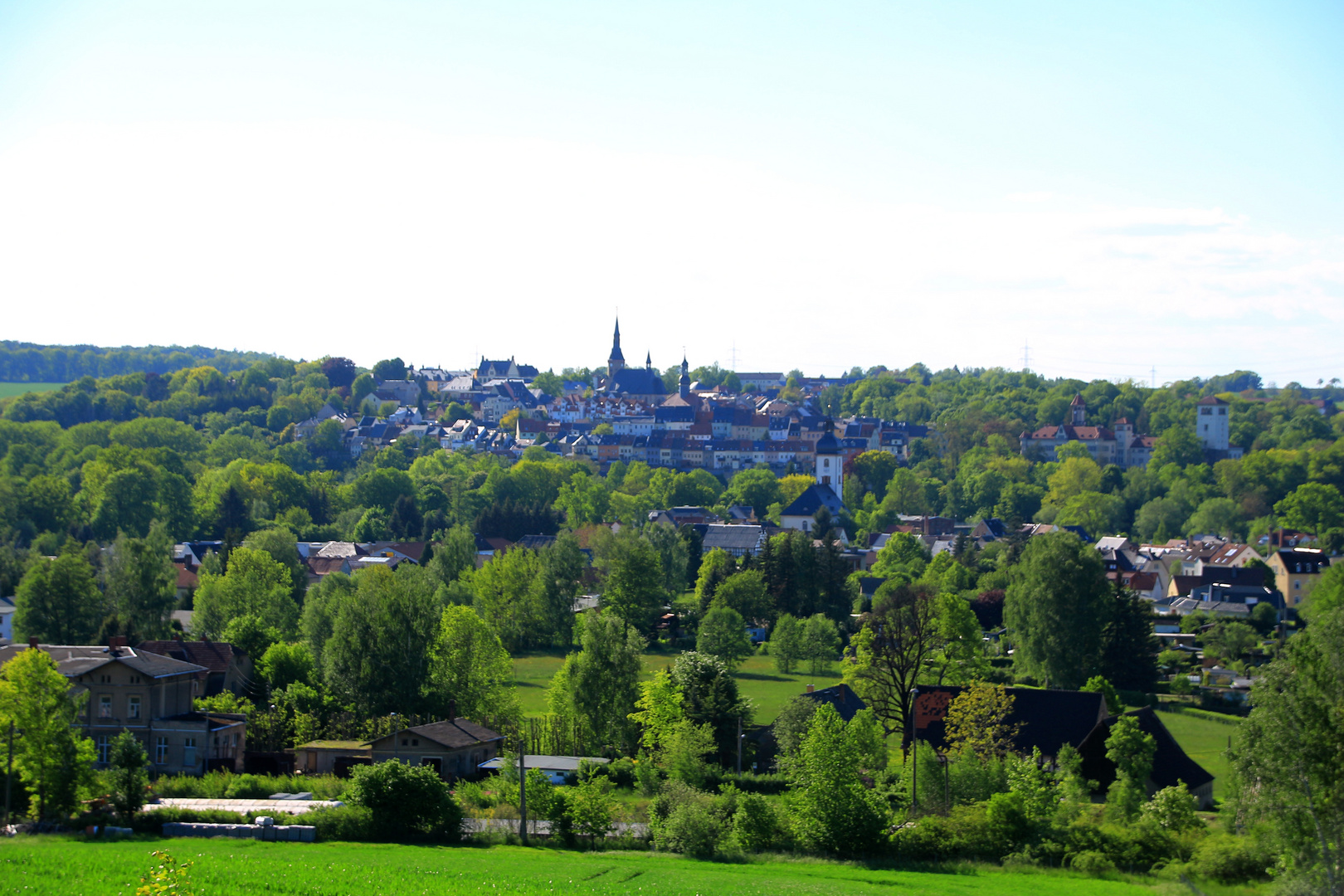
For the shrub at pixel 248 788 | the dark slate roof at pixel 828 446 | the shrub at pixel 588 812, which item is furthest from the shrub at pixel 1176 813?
the dark slate roof at pixel 828 446

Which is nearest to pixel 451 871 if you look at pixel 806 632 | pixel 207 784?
pixel 207 784

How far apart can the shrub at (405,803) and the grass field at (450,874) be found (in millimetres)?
840

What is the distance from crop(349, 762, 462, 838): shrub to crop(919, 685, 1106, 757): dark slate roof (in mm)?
12924

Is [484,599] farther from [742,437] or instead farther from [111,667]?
[742,437]

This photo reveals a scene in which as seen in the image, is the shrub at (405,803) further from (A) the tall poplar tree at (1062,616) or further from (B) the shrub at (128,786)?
(A) the tall poplar tree at (1062,616)

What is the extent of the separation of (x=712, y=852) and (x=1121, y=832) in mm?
7913

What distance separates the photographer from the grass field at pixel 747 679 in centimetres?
4134

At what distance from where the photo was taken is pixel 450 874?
2175 centimetres

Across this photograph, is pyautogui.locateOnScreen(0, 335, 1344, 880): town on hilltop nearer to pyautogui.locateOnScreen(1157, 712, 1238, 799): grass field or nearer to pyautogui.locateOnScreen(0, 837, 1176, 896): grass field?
pyautogui.locateOnScreen(1157, 712, 1238, 799): grass field

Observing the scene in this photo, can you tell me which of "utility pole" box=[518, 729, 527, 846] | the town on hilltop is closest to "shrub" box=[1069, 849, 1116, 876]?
the town on hilltop

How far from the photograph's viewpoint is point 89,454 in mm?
91438

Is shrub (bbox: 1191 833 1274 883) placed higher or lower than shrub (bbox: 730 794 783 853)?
higher

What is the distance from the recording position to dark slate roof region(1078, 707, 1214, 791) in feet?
98.8

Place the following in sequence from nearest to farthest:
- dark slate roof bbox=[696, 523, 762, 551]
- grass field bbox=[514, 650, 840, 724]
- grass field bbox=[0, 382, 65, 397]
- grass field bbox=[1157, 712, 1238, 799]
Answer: grass field bbox=[1157, 712, 1238, 799] < grass field bbox=[514, 650, 840, 724] < dark slate roof bbox=[696, 523, 762, 551] < grass field bbox=[0, 382, 65, 397]
